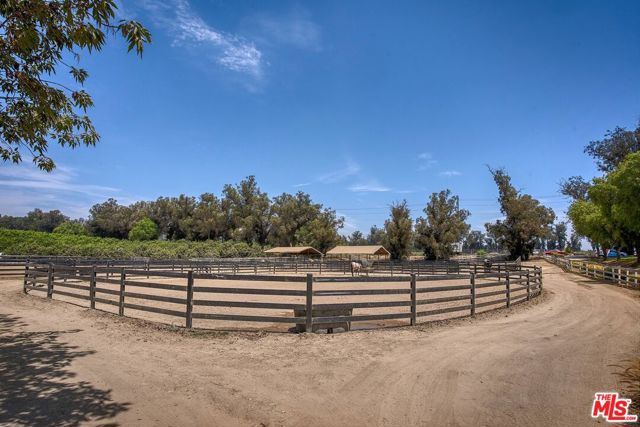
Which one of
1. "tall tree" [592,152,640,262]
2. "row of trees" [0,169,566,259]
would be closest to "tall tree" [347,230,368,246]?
"row of trees" [0,169,566,259]

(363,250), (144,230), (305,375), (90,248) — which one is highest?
(144,230)

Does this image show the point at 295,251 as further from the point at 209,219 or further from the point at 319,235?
the point at 209,219

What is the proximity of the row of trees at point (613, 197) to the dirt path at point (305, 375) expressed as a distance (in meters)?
20.5

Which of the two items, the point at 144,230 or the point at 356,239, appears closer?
the point at 144,230

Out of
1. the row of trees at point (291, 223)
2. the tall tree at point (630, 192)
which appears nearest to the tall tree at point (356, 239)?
the row of trees at point (291, 223)

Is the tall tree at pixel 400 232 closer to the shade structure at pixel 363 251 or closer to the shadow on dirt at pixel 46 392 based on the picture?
the shade structure at pixel 363 251

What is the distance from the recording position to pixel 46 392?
482 cm

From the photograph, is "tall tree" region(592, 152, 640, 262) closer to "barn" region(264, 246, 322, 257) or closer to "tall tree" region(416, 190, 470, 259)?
"tall tree" region(416, 190, 470, 259)

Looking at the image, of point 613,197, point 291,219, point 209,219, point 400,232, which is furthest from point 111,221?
point 613,197

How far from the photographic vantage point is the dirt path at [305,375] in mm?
4301

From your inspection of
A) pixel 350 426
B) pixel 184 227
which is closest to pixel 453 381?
pixel 350 426

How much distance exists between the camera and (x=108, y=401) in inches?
180

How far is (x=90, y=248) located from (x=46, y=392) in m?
41.6

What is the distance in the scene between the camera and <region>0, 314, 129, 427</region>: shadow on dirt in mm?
4109
